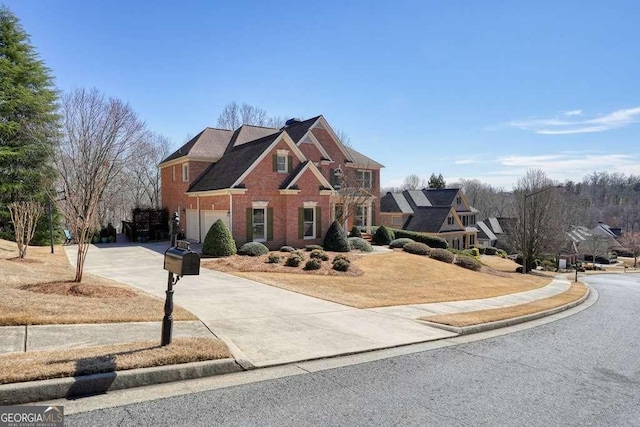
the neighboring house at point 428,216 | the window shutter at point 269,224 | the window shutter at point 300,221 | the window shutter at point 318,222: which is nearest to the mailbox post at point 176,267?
the window shutter at point 269,224

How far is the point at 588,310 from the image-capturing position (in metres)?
13.8

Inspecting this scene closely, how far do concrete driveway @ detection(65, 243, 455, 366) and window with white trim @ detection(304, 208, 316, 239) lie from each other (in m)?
10.5

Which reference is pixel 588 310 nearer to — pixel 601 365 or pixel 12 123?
pixel 601 365

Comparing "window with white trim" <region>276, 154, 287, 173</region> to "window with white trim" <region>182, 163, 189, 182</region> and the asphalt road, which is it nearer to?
→ "window with white trim" <region>182, 163, 189, 182</region>

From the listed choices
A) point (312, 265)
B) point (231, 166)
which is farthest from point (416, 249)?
point (231, 166)

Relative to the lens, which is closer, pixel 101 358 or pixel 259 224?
pixel 101 358

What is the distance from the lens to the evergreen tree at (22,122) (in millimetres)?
23312

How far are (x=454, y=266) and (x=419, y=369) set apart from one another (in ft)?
64.6

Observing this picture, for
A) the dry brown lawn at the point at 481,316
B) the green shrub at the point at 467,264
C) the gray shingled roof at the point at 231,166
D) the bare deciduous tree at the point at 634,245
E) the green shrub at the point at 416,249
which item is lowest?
the bare deciduous tree at the point at 634,245

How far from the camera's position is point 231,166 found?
81.5 ft

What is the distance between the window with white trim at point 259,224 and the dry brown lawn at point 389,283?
16.2 ft

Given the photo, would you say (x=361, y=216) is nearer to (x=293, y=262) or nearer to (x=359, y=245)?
(x=359, y=245)

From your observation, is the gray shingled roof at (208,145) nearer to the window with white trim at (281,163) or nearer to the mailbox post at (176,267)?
the window with white trim at (281,163)

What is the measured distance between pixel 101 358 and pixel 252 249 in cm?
1533
